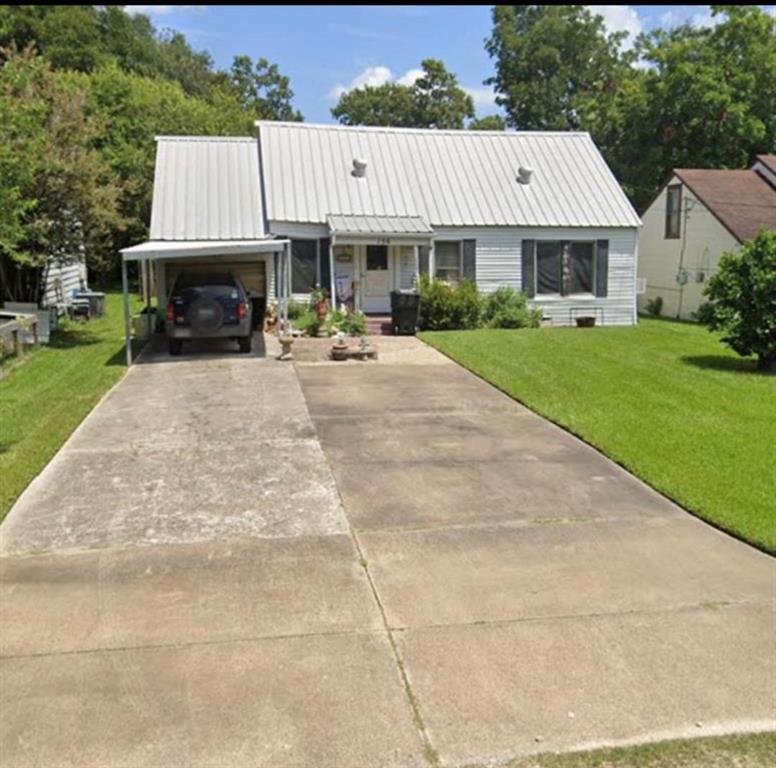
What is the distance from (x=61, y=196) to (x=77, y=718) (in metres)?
14.3

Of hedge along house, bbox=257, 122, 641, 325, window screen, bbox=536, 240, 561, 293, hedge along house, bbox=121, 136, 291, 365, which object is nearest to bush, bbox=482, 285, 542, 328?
hedge along house, bbox=257, 122, 641, 325

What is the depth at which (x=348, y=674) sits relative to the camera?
12.9ft

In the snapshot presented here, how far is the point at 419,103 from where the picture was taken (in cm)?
5403

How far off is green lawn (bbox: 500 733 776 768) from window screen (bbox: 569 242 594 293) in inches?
739

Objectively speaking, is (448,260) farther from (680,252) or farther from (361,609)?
(361,609)

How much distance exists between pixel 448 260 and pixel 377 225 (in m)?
2.46

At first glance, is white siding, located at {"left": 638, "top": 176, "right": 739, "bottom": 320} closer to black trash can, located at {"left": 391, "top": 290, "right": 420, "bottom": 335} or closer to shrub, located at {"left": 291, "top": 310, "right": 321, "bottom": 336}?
black trash can, located at {"left": 391, "top": 290, "right": 420, "bottom": 335}

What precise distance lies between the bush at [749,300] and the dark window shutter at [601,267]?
7979mm

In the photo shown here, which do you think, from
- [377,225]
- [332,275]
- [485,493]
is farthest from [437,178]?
[485,493]

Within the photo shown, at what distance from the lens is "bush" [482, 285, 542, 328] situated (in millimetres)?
19391

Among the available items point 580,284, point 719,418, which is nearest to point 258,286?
point 580,284

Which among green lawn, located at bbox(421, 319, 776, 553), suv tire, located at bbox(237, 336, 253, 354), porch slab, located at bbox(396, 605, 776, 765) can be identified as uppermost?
suv tire, located at bbox(237, 336, 253, 354)

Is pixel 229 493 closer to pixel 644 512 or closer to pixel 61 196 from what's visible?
pixel 644 512

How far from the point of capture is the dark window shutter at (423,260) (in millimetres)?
20016
